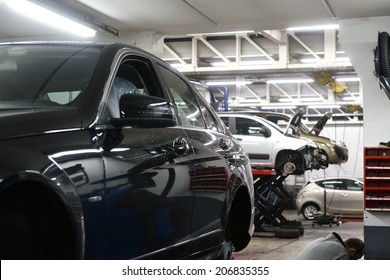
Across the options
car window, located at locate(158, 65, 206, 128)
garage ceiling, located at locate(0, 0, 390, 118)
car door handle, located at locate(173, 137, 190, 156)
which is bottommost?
car door handle, located at locate(173, 137, 190, 156)

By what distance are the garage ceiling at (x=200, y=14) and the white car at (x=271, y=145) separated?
4628 millimetres

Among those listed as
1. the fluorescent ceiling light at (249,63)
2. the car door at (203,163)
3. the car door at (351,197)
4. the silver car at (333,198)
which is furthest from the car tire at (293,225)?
the car door at (203,163)

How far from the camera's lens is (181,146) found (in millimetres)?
2828

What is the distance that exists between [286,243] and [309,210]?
7.05m

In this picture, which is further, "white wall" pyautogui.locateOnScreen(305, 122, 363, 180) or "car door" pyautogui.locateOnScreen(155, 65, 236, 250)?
"white wall" pyautogui.locateOnScreen(305, 122, 363, 180)

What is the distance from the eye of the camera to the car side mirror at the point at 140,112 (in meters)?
2.29

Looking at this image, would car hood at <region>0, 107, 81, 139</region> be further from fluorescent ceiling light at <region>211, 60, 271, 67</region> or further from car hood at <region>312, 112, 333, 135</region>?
car hood at <region>312, 112, 333, 135</region>

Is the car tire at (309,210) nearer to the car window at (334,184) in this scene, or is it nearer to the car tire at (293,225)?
the car window at (334,184)

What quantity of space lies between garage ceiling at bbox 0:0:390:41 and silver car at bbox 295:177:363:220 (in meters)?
9.84

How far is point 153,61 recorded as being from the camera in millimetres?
3135

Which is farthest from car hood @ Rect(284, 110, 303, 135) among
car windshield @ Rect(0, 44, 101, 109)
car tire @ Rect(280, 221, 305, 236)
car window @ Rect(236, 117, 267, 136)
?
car windshield @ Rect(0, 44, 101, 109)

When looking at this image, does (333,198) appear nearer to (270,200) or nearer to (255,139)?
(270,200)

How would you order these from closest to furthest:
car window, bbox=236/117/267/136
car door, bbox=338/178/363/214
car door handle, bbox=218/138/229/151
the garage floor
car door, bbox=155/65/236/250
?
car door, bbox=155/65/236/250, car door handle, bbox=218/138/229/151, the garage floor, car window, bbox=236/117/267/136, car door, bbox=338/178/363/214

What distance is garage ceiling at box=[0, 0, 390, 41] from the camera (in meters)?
7.73
